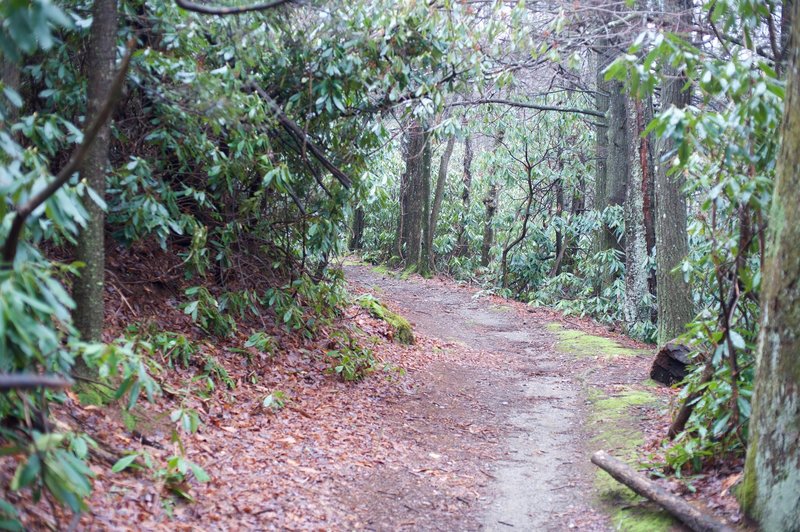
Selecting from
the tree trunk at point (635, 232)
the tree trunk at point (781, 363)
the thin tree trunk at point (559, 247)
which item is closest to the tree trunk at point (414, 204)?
the thin tree trunk at point (559, 247)

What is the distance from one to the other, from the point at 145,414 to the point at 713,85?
489cm

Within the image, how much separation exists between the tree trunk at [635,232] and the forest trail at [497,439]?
2.15 metres

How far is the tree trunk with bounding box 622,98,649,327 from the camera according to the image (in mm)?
13023

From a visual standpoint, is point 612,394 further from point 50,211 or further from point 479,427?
point 50,211

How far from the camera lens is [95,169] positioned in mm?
4473

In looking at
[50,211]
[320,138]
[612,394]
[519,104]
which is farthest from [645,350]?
[50,211]

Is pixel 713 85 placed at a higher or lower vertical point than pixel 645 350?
higher

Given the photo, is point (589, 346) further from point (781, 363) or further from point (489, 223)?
point (489, 223)

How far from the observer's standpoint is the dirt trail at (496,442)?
5020 millimetres

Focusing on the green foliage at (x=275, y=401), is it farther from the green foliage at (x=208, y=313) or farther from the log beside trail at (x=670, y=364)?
the log beside trail at (x=670, y=364)

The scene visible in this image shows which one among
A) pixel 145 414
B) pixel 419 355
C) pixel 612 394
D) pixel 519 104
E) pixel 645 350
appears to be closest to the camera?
pixel 145 414

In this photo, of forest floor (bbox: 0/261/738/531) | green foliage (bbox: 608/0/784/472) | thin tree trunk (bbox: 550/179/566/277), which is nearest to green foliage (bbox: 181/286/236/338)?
forest floor (bbox: 0/261/738/531)

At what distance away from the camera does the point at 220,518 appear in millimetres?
4238

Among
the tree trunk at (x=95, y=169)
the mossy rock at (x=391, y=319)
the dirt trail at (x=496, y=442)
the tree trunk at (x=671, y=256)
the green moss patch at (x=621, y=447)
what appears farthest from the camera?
the mossy rock at (x=391, y=319)
